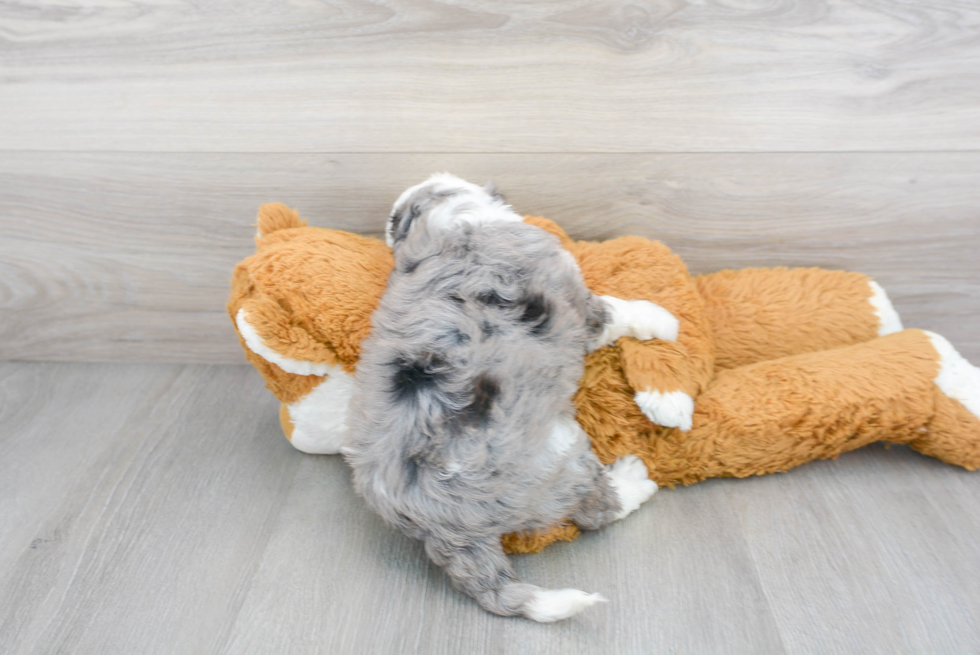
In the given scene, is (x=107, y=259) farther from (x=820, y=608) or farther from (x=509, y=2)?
(x=820, y=608)

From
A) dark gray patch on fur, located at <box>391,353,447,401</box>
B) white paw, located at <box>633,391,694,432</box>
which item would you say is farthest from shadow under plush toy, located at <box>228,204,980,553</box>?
dark gray patch on fur, located at <box>391,353,447,401</box>

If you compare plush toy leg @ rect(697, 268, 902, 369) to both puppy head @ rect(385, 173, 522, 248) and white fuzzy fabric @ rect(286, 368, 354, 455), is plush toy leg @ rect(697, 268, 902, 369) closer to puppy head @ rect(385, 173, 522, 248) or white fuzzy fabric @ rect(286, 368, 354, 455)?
puppy head @ rect(385, 173, 522, 248)

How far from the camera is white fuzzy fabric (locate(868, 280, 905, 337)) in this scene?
39.7 inches

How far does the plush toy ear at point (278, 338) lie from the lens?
816mm

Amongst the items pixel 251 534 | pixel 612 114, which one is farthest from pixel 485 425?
pixel 612 114

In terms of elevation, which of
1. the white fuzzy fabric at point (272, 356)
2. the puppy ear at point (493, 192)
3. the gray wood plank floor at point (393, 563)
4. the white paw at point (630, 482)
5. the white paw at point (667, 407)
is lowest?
the gray wood plank floor at point (393, 563)

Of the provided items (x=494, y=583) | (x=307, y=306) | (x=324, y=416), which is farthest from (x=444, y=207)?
(x=494, y=583)

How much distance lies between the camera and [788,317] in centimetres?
100

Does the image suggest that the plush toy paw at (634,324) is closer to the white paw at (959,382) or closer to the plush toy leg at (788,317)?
the plush toy leg at (788,317)

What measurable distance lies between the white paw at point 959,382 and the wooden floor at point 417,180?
12 cm

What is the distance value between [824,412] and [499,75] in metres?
0.66

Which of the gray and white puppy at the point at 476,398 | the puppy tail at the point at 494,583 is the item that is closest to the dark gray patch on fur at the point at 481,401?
the gray and white puppy at the point at 476,398

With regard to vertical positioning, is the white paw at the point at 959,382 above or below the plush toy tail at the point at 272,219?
below

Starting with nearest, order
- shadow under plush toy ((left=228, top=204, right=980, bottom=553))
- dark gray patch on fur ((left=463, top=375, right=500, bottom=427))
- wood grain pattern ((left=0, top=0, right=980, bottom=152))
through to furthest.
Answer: dark gray patch on fur ((left=463, top=375, right=500, bottom=427)), shadow under plush toy ((left=228, top=204, right=980, bottom=553)), wood grain pattern ((left=0, top=0, right=980, bottom=152))
